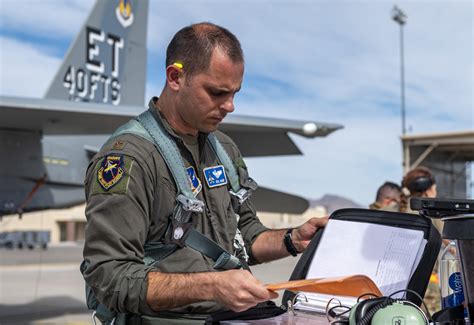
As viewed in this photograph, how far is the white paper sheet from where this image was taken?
1320mm

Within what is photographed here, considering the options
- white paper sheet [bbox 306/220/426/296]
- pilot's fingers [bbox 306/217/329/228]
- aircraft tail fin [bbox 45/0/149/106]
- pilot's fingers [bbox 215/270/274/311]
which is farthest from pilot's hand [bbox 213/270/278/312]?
aircraft tail fin [bbox 45/0/149/106]

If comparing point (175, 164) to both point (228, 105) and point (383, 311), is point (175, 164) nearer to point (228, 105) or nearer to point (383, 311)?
point (228, 105)

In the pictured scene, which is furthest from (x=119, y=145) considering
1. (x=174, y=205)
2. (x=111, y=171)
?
(x=174, y=205)

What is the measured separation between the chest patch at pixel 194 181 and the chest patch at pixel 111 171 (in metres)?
0.21

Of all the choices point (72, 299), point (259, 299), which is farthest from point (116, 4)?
point (259, 299)

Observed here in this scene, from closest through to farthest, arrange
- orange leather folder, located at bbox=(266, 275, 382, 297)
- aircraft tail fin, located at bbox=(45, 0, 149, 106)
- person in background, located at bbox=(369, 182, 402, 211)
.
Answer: orange leather folder, located at bbox=(266, 275, 382, 297) → person in background, located at bbox=(369, 182, 402, 211) → aircraft tail fin, located at bbox=(45, 0, 149, 106)

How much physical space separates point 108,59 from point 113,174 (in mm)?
9016

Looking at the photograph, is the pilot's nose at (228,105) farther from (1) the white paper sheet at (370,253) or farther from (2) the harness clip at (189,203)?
(1) the white paper sheet at (370,253)

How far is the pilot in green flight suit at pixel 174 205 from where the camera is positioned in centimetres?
117

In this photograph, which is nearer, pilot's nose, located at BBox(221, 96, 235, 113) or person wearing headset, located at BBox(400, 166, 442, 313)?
pilot's nose, located at BBox(221, 96, 235, 113)

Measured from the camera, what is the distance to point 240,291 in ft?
3.43

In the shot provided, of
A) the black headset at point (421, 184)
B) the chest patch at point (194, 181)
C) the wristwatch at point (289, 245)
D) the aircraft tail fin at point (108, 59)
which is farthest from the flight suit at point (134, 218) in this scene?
the aircraft tail fin at point (108, 59)

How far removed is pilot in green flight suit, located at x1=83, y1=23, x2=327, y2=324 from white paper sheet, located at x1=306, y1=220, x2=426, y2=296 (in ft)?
0.38

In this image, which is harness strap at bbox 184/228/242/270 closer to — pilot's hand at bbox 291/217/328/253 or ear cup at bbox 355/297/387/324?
pilot's hand at bbox 291/217/328/253
